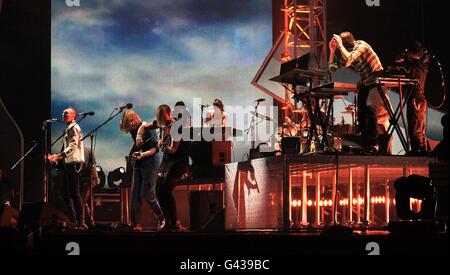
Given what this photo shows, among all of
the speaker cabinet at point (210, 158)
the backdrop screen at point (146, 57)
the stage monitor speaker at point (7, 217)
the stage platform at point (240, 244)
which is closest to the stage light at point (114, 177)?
the backdrop screen at point (146, 57)

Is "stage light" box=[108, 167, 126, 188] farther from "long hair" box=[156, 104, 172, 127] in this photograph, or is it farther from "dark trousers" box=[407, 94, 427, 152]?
"dark trousers" box=[407, 94, 427, 152]

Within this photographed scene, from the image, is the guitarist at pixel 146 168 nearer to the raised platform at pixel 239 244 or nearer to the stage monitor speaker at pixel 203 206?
the stage monitor speaker at pixel 203 206

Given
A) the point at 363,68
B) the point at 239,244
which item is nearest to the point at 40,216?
the point at 239,244

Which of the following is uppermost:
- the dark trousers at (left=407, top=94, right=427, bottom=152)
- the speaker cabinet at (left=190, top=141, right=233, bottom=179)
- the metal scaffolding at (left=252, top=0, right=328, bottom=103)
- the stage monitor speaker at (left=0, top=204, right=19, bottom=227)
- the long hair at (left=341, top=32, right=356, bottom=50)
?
the metal scaffolding at (left=252, top=0, right=328, bottom=103)

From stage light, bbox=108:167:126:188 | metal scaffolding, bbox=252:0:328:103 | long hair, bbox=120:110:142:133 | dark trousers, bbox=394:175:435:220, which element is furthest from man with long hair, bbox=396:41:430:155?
stage light, bbox=108:167:126:188

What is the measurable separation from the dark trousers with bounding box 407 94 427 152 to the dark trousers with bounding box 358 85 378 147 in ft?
1.60

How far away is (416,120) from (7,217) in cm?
461

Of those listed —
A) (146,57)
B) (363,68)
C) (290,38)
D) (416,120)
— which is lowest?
(416,120)

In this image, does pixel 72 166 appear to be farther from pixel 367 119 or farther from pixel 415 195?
pixel 415 195

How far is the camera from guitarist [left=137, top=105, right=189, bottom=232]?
317 inches

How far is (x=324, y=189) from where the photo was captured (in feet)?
27.3

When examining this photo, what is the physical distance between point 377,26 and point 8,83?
6481 mm

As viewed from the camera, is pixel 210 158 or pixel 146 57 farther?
pixel 146 57
